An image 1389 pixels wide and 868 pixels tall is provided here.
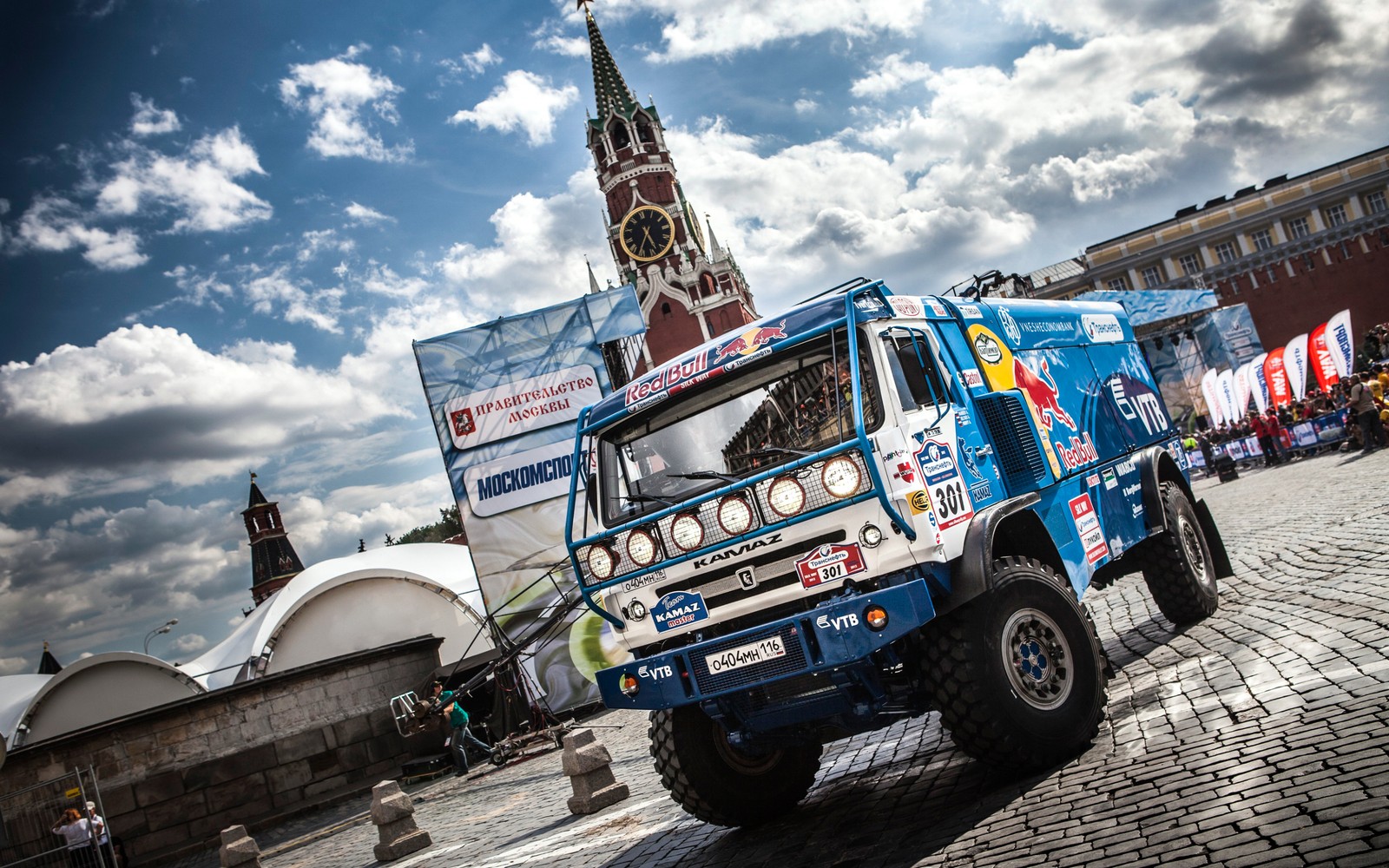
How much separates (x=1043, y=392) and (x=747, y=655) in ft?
10.4

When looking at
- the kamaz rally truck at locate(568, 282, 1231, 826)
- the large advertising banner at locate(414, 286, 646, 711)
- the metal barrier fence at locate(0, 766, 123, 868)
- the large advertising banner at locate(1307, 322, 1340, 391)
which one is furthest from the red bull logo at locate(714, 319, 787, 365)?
the large advertising banner at locate(1307, 322, 1340, 391)

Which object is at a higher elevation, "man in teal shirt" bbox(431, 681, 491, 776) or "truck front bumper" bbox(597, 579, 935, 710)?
"truck front bumper" bbox(597, 579, 935, 710)

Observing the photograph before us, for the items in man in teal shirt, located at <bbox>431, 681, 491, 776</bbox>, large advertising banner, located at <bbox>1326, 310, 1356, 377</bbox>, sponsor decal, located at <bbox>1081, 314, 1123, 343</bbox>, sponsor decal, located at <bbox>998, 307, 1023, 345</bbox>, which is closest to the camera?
sponsor decal, located at <bbox>998, 307, 1023, 345</bbox>

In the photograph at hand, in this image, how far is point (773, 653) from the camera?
5094mm

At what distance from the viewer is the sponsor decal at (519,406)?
20719mm

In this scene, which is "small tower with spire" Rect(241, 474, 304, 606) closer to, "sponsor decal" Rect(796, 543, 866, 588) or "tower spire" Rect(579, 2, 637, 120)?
"tower spire" Rect(579, 2, 637, 120)

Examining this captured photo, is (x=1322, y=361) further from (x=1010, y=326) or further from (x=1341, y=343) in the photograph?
(x=1010, y=326)

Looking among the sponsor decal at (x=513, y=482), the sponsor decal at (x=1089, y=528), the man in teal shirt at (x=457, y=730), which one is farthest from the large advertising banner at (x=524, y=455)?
the sponsor decal at (x=1089, y=528)

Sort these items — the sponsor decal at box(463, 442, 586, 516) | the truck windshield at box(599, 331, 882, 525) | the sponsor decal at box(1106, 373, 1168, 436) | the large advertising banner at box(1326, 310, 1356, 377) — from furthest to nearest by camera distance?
the large advertising banner at box(1326, 310, 1356, 377) → the sponsor decal at box(463, 442, 586, 516) → the sponsor decal at box(1106, 373, 1168, 436) → the truck windshield at box(599, 331, 882, 525)

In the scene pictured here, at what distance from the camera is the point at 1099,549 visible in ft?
22.3

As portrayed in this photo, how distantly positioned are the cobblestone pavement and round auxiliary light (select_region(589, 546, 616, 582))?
175cm

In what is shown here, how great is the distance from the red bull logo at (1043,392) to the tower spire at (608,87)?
76.4 meters

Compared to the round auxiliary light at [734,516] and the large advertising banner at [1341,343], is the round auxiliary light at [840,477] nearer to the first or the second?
the round auxiliary light at [734,516]

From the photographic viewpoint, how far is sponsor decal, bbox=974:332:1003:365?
21.1 ft
